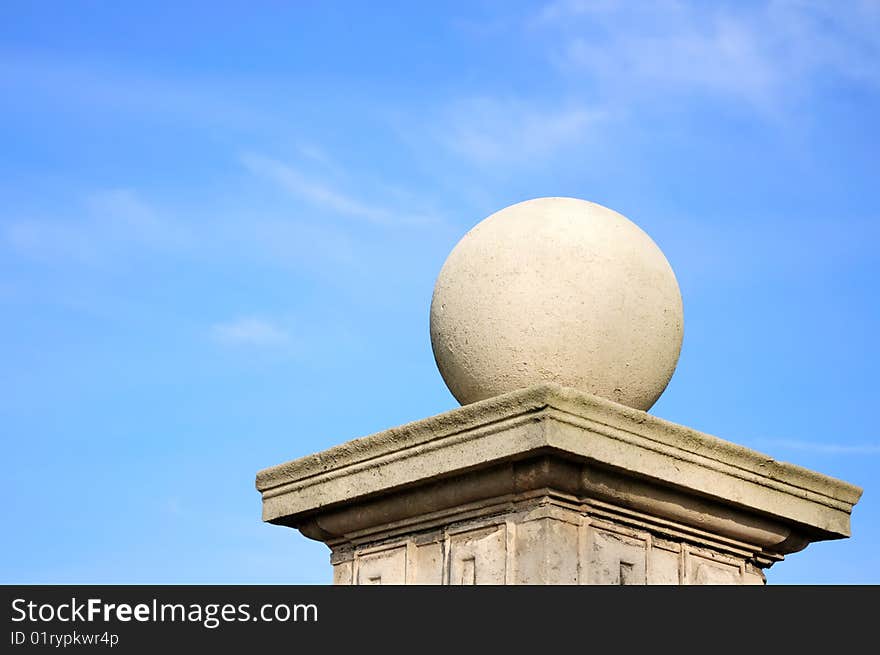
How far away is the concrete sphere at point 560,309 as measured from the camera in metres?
8.23

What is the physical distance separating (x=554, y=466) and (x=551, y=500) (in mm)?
203

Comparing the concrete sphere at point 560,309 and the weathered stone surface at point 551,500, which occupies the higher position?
the concrete sphere at point 560,309

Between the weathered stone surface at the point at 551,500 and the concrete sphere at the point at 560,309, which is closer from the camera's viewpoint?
the weathered stone surface at the point at 551,500

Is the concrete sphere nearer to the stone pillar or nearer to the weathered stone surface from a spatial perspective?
the stone pillar

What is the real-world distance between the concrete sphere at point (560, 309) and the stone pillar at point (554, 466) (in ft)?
0.04

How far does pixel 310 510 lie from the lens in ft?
28.8

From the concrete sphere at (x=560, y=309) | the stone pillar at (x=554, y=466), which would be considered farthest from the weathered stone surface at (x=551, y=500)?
the concrete sphere at (x=560, y=309)

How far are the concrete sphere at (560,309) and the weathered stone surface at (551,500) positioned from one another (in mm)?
533

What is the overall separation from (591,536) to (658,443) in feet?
2.02

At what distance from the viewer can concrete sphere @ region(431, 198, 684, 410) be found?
8234 millimetres

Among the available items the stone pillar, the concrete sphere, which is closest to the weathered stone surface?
the stone pillar

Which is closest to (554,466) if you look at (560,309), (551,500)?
(551,500)

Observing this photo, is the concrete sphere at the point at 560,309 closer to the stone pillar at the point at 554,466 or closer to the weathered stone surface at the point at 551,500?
the stone pillar at the point at 554,466
